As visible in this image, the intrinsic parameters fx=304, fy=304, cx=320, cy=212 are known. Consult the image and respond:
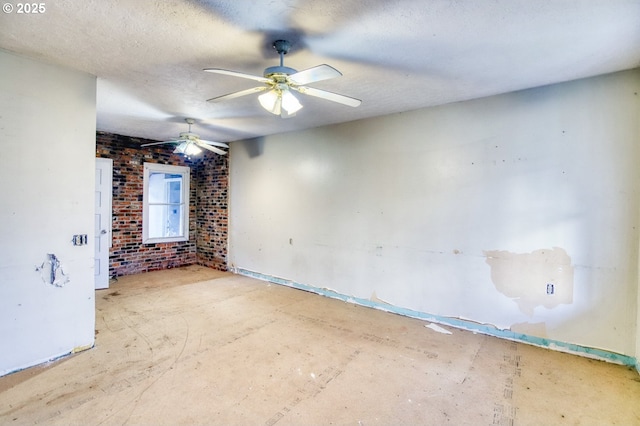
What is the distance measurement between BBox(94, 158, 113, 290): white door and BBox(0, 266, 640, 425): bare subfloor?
1.52 metres

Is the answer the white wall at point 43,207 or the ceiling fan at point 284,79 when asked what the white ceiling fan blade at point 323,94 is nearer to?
the ceiling fan at point 284,79

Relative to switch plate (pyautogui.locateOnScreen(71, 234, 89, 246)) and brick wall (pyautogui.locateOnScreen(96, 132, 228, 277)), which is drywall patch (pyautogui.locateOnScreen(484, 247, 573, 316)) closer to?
switch plate (pyautogui.locateOnScreen(71, 234, 89, 246))

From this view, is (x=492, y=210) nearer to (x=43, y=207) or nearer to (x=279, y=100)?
(x=279, y=100)

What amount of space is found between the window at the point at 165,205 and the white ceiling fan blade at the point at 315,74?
4.93 meters

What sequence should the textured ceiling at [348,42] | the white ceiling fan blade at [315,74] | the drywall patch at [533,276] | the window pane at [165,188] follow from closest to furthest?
1. the textured ceiling at [348,42]
2. the white ceiling fan blade at [315,74]
3. the drywall patch at [533,276]
4. the window pane at [165,188]

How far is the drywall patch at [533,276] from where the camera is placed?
2957 millimetres

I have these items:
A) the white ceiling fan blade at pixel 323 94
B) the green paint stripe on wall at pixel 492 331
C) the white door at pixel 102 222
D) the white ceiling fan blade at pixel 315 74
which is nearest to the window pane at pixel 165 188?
the white door at pixel 102 222

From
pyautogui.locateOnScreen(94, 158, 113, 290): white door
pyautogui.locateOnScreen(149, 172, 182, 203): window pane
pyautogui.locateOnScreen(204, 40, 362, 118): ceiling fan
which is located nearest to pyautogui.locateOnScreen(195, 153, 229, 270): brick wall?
pyautogui.locateOnScreen(149, 172, 182, 203): window pane

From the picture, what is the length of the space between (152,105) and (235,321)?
9.27 ft

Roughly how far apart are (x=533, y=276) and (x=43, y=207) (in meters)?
4.65

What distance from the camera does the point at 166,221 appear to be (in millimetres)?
6953

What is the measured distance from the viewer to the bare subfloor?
6.73ft

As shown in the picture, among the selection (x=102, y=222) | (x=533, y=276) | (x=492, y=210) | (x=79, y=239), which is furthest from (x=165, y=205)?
(x=533, y=276)

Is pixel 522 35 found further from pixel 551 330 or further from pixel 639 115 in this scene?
pixel 551 330
